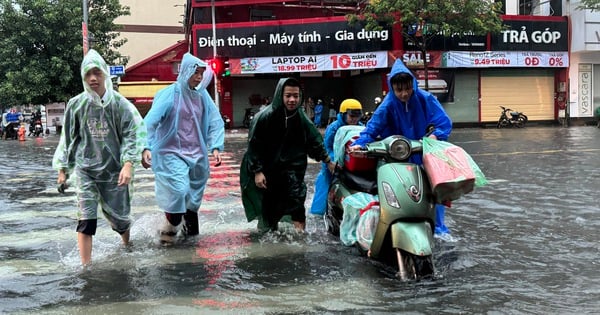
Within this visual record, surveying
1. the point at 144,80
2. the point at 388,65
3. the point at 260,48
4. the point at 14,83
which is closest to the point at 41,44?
the point at 14,83

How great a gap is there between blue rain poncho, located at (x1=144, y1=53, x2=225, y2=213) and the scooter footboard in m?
2.01

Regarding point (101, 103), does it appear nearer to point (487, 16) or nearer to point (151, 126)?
point (151, 126)

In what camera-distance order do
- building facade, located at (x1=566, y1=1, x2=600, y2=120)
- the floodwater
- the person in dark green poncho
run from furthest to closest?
building facade, located at (x1=566, y1=1, x2=600, y2=120) → the person in dark green poncho → the floodwater

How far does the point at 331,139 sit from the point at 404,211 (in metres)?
2.23

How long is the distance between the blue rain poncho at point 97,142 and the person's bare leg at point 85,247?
0.18m

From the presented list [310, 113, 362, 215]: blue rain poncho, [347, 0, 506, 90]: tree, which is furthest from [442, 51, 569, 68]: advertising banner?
[310, 113, 362, 215]: blue rain poncho

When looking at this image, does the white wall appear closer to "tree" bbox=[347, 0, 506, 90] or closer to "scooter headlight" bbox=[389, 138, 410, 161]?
"tree" bbox=[347, 0, 506, 90]

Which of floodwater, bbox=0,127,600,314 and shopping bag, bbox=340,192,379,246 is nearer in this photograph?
floodwater, bbox=0,127,600,314

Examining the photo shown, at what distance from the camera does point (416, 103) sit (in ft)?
15.4

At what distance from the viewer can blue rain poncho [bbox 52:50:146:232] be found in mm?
4266

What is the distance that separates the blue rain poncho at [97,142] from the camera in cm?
427

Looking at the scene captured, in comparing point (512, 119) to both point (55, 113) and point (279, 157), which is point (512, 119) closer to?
point (279, 157)

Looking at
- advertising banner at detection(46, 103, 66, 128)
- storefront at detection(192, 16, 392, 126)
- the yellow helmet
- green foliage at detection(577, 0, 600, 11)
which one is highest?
green foliage at detection(577, 0, 600, 11)

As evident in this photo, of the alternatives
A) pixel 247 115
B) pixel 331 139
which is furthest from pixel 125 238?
pixel 247 115
